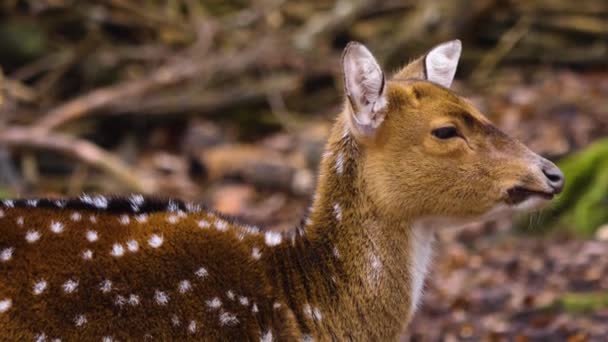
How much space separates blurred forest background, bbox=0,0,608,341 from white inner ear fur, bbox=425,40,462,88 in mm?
3699

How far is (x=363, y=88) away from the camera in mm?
4316

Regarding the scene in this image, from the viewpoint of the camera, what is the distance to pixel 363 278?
437 centimetres

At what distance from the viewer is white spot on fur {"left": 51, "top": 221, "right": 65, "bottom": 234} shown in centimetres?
393

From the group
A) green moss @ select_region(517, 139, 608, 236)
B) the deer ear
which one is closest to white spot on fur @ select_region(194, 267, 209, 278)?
the deer ear

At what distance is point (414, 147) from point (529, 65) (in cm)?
944

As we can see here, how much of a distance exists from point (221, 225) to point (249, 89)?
8611 mm

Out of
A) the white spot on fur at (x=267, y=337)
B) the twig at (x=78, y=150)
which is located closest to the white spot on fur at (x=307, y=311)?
the white spot on fur at (x=267, y=337)

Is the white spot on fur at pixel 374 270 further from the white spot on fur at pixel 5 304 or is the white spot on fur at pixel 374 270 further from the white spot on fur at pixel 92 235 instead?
→ the white spot on fur at pixel 5 304

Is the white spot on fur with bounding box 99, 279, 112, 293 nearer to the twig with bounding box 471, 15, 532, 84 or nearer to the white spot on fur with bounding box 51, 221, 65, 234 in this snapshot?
the white spot on fur with bounding box 51, 221, 65, 234

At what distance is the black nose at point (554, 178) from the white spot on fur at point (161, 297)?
1.68 m

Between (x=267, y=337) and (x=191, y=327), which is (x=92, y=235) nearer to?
(x=191, y=327)

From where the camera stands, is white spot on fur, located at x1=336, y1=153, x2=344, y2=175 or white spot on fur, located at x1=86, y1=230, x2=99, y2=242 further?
white spot on fur, located at x1=336, y1=153, x2=344, y2=175

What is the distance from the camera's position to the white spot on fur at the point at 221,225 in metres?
4.28

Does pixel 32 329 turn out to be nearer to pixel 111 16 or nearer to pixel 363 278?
pixel 363 278
